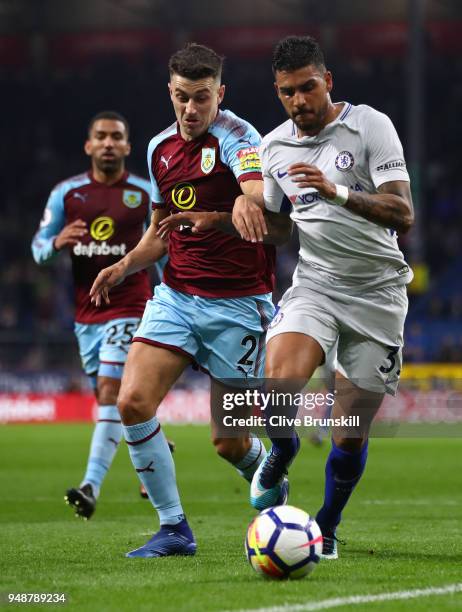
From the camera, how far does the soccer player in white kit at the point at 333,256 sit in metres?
5.90

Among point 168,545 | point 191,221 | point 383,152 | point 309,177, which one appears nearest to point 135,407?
point 168,545

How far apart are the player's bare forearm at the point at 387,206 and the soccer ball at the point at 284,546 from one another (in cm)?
144

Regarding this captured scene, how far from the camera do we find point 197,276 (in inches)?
266

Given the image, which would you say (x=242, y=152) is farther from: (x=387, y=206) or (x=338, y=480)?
(x=338, y=480)

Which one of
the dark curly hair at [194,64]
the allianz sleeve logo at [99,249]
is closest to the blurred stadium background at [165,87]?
the allianz sleeve logo at [99,249]

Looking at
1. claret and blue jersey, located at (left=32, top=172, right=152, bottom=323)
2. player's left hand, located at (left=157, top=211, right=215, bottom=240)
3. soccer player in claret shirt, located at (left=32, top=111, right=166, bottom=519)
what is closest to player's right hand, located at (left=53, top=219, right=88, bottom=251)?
soccer player in claret shirt, located at (left=32, top=111, right=166, bottom=519)

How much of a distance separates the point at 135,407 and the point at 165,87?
2900 cm

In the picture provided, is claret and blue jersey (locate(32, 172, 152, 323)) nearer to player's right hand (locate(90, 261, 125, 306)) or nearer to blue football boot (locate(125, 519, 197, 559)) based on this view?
player's right hand (locate(90, 261, 125, 306))

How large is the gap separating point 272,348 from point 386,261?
0.78m

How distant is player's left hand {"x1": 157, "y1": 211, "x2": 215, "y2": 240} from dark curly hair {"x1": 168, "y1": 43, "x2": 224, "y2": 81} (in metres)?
0.83

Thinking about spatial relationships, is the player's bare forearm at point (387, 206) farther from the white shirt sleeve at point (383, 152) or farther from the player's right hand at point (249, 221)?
the player's right hand at point (249, 221)

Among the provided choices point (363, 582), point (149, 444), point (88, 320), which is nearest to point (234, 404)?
point (149, 444)

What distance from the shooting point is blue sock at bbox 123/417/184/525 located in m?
6.35

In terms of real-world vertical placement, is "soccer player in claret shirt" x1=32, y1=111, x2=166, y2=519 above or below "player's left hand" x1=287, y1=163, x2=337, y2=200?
below
